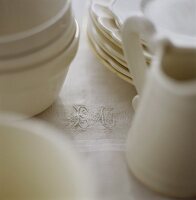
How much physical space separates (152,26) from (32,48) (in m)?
0.10

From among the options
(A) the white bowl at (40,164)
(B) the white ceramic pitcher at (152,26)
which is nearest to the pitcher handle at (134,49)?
(B) the white ceramic pitcher at (152,26)

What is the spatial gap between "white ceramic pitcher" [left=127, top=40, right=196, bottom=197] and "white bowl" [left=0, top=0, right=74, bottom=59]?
10 centimetres

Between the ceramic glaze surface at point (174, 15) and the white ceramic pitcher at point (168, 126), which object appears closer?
the white ceramic pitcher at point (168, 126)

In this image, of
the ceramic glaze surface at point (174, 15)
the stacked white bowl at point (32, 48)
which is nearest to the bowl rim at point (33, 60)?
the stacked white bowl at point (32, 48)

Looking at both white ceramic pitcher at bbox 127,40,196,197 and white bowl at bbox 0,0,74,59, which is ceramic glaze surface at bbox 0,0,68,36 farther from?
white ceramic pitcher at bbox 127,40,196,197

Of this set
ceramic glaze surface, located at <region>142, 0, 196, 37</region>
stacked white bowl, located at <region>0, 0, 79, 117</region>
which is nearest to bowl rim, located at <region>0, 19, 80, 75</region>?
stacked white bowl, located at <region>0, 0, 79, 117</region>

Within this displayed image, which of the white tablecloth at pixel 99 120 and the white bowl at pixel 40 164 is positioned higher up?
the white bowl at pixel 40 164

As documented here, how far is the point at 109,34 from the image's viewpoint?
490 millimetres

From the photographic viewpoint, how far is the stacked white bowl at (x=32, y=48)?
0.40 meters

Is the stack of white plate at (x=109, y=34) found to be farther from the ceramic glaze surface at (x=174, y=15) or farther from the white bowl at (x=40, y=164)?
the white bowl at (x=40, y=164)

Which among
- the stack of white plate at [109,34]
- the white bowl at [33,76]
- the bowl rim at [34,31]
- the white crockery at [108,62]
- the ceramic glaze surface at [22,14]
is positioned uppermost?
the ceramic glaze surface at [22,14]

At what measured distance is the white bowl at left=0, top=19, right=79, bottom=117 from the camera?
1.36ft

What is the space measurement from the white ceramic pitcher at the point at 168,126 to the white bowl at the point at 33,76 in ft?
0.31

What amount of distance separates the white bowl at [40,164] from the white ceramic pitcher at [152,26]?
0.36ft
